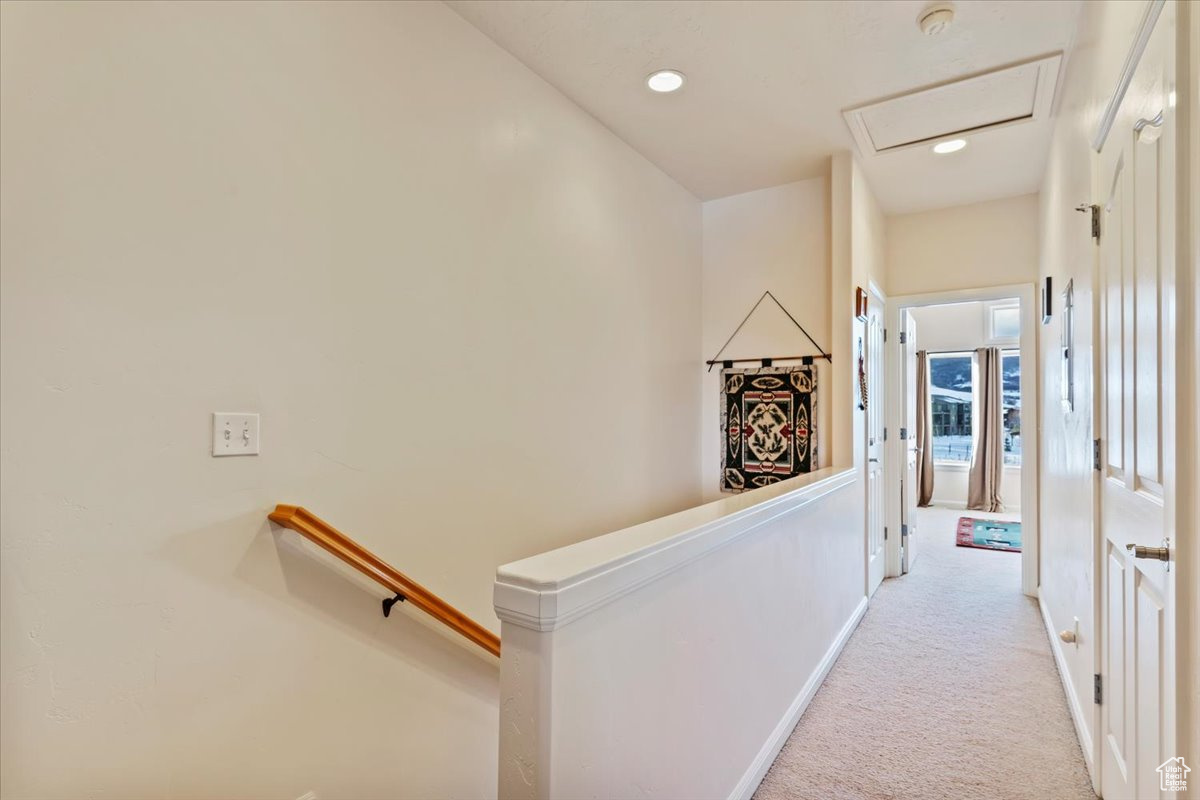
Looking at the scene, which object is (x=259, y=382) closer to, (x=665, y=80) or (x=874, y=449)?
(x=665, y=80)

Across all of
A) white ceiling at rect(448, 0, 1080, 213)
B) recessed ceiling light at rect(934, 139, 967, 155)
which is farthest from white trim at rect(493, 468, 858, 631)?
recessed ceiling light at rect(934, 139, 967, 155)

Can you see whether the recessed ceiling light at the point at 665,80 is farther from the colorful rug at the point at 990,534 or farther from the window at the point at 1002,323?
the window at the point at 1002,323

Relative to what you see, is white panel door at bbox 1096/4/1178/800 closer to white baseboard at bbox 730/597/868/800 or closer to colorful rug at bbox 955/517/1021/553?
white baseboard at bbox 730/597/868/800

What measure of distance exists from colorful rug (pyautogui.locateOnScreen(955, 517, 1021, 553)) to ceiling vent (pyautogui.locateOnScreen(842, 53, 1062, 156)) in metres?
3.79

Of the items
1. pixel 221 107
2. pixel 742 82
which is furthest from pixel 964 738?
pixel 221 107

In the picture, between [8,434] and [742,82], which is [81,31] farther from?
[742,82]

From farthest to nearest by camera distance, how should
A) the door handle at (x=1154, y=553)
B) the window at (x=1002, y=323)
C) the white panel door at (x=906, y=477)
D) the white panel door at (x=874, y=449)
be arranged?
the window at (x=1002, y=323) < the white panel door at (x=906, y=477) < the white panel door at (x=874, y=449) < the door handle at (x=1154, y=553)

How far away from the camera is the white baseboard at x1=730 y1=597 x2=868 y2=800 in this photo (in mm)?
1790

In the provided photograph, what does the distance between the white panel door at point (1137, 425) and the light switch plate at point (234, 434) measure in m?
1.97

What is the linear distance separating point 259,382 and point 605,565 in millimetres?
1037

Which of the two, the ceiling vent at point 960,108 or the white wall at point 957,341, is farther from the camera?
the white wall at point 957,341

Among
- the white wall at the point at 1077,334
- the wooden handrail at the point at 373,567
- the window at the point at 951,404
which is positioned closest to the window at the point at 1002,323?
the window at the point at 951,404

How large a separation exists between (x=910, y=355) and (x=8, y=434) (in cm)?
526

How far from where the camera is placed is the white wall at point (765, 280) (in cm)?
353
